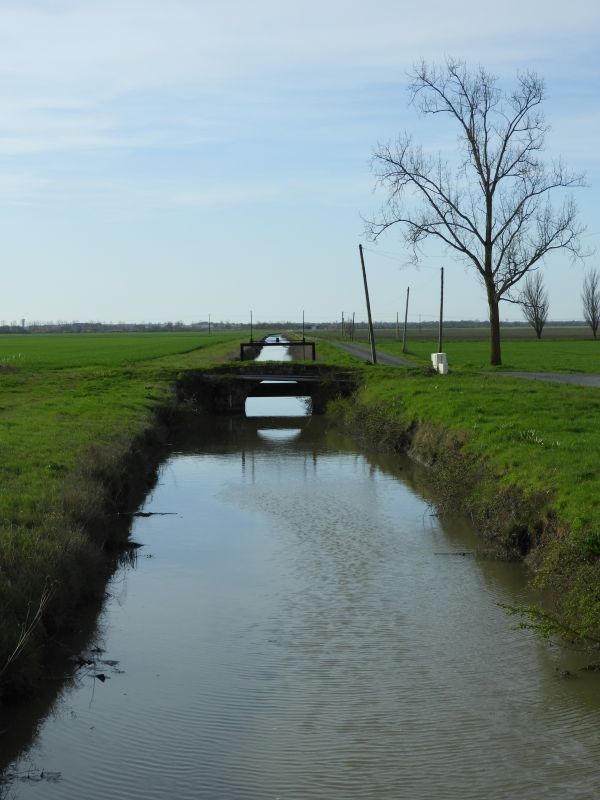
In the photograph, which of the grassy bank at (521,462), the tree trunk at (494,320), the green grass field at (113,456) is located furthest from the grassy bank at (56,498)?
the tree trunk at (494,320)

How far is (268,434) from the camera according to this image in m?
32.3

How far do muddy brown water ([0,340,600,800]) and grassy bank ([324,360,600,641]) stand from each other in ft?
1.81

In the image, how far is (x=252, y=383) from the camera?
39312mm

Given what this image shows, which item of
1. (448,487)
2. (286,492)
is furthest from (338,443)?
(448,487)

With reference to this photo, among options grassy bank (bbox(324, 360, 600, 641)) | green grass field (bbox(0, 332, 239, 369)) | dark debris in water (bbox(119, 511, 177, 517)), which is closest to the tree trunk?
grassy bank (bbox(324, 360, 600, 641))

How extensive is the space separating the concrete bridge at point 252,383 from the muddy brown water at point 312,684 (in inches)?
853

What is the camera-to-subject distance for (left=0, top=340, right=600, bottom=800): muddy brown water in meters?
7.41

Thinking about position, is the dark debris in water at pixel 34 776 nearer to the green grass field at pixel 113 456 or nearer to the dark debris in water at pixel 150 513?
the green grass field at pixel 113 456

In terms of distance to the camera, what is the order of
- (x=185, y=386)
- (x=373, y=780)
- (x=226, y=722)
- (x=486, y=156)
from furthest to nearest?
(x=486, y=156), (x=185, y=386), (x=226, y=722), (x=373, y=780)

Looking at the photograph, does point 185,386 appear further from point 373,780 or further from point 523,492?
point 373,780

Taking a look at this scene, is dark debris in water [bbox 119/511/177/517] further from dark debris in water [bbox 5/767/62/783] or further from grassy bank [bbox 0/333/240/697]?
dark debris in water [bbox 5/767/62/783]

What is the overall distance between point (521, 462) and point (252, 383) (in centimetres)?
2391

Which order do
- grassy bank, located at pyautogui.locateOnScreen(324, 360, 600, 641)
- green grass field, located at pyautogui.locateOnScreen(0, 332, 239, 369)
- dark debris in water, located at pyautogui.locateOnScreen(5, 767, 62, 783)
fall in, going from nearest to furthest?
dark debris in water, located at pyautogui.locateOnScreen(5, 767, 62, 783)
grassy bank, located at pyautogui.locateOnScreen(324, 360, 600, 641)
green grass field, located at pyautogui.locateOnScreen(0, 332, 239, 369)

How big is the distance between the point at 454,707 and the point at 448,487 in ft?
30.0
